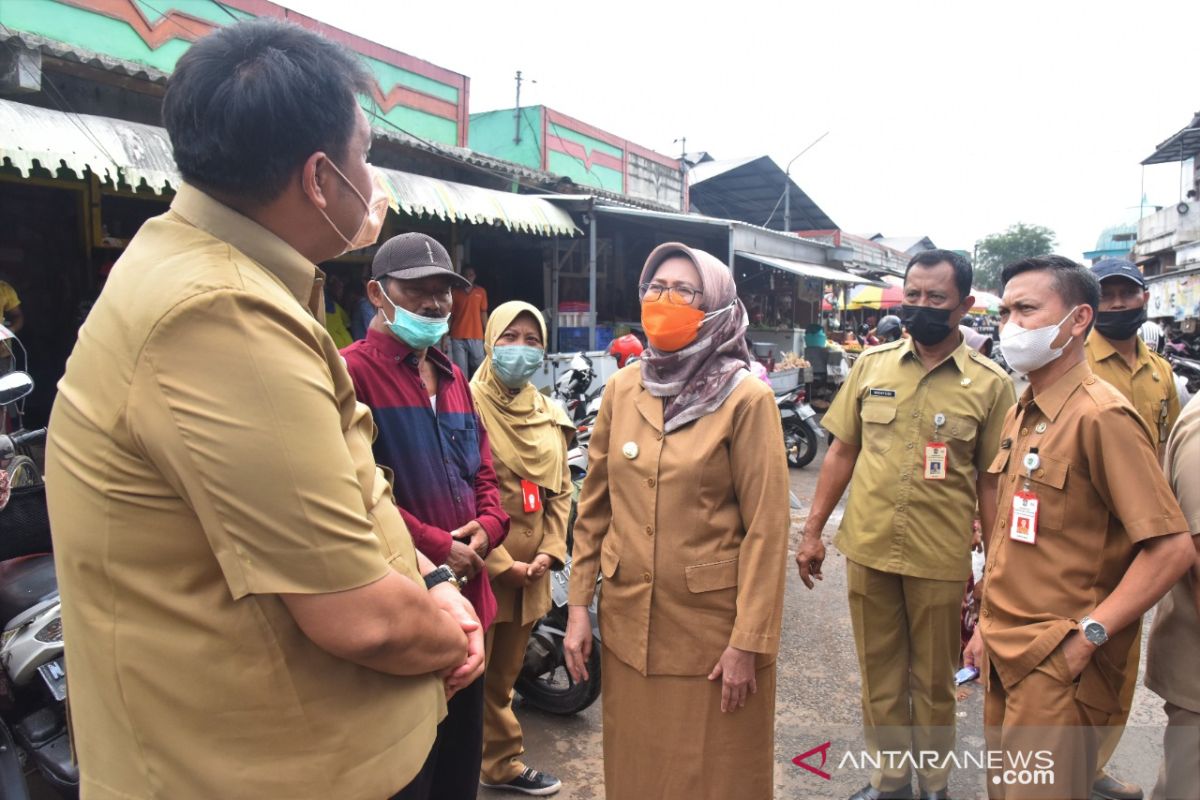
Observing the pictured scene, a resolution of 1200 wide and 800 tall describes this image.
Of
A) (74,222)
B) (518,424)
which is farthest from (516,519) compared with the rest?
(74,222)

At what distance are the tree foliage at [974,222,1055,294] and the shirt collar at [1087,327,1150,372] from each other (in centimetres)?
5022

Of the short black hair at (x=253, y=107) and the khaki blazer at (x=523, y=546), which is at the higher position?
the short black hair at (x=253, y=107)

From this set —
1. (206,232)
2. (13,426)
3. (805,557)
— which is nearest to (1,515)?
(13,426)

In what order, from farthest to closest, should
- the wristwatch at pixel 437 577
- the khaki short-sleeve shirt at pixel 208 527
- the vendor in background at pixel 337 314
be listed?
the vendor in background at pixel 337 314
the wristwatch at pixel 437 577
the khaki short-sleeve shirt at pixel 208 527

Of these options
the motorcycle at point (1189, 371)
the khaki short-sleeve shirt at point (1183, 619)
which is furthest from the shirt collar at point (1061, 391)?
the motorcycle at point (1189, 371)

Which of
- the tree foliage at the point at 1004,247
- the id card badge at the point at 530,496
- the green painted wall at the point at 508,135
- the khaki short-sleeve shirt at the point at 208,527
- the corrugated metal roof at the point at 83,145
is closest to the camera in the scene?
the khaki short-sleeve shirt at the point at 208,527

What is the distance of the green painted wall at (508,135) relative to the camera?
1274 cm

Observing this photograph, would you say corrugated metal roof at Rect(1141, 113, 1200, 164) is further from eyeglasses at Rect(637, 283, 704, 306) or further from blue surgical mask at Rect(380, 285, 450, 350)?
blue surgical mask at Rect(380, 285, 450, 350)

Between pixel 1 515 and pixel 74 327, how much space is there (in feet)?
18.6

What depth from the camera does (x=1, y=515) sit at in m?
2.22

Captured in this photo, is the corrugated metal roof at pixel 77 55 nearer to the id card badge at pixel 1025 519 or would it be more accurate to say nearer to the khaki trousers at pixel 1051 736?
the id card badge at pixel 1025 519

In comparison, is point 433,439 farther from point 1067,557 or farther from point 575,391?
point 575,391

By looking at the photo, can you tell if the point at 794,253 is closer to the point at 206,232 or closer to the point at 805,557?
the point at 805,557

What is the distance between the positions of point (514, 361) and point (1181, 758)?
91.7 inches
